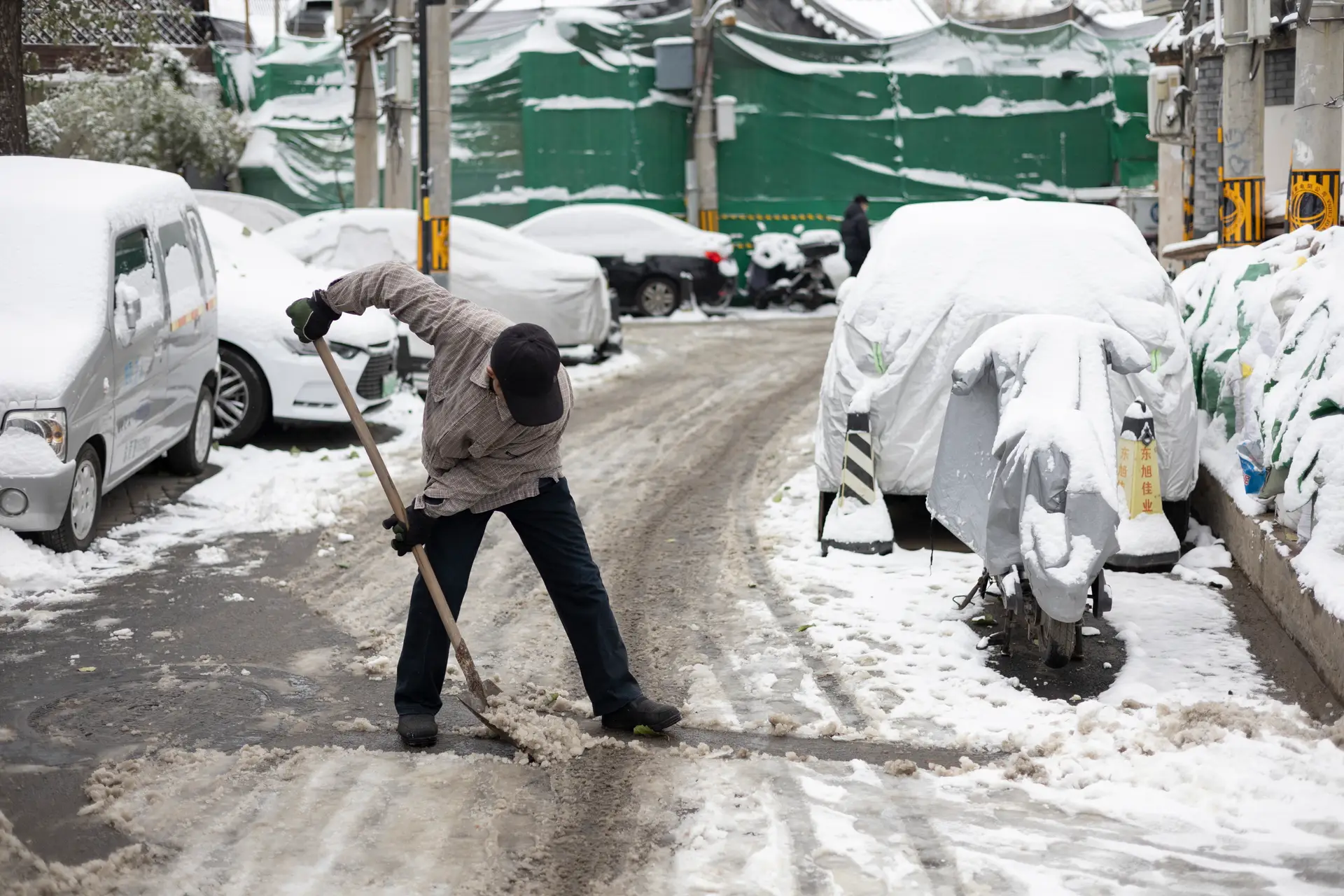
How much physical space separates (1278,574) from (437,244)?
9.36 metres

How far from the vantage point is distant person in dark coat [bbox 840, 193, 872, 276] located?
22594 mm

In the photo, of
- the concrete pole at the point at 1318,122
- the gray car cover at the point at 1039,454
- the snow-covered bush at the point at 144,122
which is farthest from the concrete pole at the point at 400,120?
the gray car cover at the point at 1039,454

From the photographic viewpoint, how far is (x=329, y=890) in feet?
13.1

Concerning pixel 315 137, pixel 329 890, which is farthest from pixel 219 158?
pixel 329 890

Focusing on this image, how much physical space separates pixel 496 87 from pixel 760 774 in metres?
22.5

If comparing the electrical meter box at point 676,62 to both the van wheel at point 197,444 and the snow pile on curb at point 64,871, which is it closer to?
the van wheel at point 197,444

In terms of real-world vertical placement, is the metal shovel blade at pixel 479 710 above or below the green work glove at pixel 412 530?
below

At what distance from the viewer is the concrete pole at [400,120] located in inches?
624

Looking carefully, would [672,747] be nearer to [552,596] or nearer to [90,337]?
[552,596]

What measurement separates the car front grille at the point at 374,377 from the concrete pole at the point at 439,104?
3391 millimetres

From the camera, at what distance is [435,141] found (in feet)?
48.4

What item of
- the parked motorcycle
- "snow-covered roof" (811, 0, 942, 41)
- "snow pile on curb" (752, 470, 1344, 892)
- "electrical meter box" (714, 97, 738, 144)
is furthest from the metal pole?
"snow-covered roof" (811, 0, 942, 41)

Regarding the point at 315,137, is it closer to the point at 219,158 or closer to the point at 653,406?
the point at 219,158

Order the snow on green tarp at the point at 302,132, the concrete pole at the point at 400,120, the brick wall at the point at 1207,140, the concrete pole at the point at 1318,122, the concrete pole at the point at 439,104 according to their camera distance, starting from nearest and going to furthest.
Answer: the concrete pole at the point at 1318,122
the concrete pole at the point at 439,104
the concrete pole at the point at 400,120
the brick wall at the point at 1207,140
the snow on green tarp at the point at 302,132
